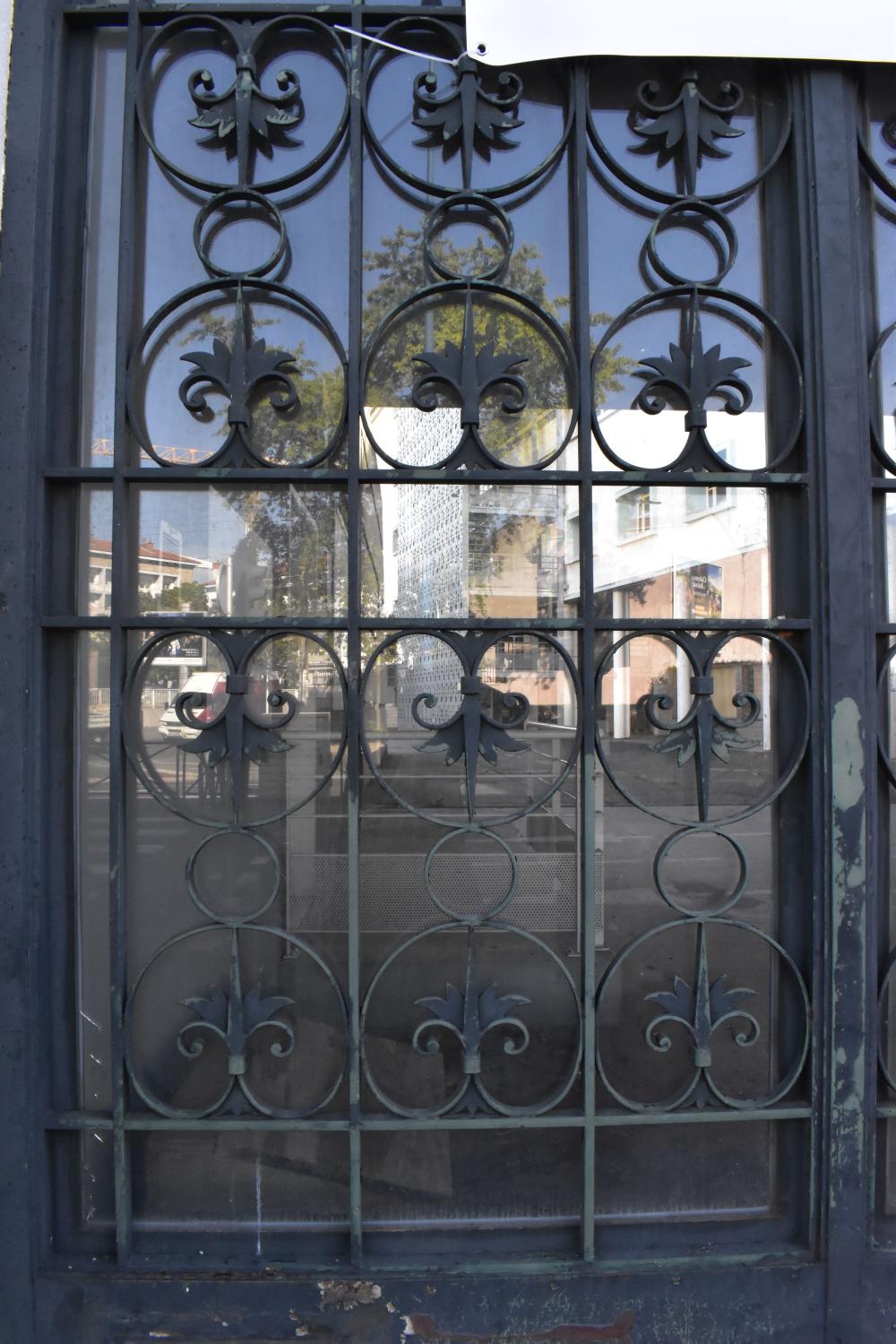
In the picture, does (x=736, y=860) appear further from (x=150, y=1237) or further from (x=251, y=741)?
(x=150, y=1237)

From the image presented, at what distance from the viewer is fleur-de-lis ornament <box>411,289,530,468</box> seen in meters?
2.28

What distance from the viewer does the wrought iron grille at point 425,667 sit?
226 cm

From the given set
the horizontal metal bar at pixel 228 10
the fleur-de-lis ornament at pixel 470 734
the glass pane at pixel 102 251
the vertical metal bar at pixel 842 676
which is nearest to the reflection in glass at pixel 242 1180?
the fleur-de-lis ornament at pixel 470 734

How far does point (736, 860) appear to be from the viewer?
2332mm

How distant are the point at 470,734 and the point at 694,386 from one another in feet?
4.16

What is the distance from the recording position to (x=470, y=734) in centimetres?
223

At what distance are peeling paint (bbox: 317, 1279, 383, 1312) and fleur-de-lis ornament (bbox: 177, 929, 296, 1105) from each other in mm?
545

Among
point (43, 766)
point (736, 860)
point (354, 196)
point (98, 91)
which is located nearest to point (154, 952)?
point (43, 766)

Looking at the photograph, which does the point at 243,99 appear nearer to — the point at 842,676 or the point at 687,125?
the point at 687,125

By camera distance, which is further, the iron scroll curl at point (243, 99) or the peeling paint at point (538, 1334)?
the iron scroll curl at point (243, 99)

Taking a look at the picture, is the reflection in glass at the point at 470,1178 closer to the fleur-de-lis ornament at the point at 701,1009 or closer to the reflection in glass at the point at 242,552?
the fleur-de-lis ornament at the point at 701,1009

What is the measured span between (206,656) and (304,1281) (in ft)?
5.97

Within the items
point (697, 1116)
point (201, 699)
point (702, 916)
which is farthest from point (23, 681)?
point (697, 1116)

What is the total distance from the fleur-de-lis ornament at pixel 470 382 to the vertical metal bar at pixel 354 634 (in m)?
0.22
